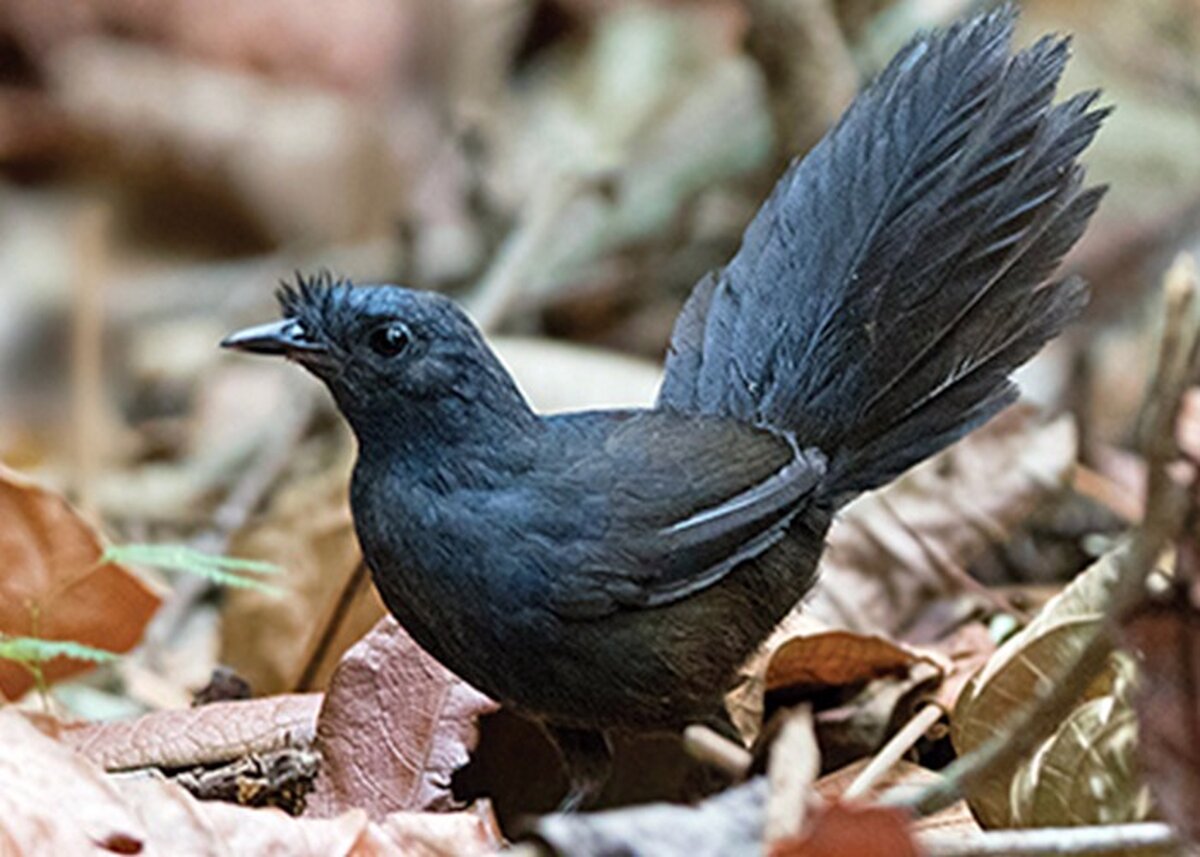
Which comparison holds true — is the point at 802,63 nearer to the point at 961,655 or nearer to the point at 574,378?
the point at 574,378

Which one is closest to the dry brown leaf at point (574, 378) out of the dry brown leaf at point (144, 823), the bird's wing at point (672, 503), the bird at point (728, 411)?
the bird at point (728, 411)

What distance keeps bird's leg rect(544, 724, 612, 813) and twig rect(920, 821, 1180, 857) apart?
1298mm

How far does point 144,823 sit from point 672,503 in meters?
1.13

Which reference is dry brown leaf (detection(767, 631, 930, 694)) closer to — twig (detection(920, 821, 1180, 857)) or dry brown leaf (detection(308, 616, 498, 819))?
dry brown leaf (detection(308, 616, 498, 819))

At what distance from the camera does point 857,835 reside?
2557 millimetres

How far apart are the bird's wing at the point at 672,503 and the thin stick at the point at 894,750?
0.44 metres

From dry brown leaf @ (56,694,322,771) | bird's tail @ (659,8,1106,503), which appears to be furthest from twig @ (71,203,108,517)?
bird's tail @ (659,8,1106,503)

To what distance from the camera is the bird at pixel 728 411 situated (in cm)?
367

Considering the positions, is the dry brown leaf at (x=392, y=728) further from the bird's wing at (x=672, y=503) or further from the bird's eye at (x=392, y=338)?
the bird's eye at (x=392, y=338)

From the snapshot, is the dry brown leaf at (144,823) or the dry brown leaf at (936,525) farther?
the dry brown leaf at (936,525)

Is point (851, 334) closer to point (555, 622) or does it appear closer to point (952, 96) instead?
point (952, 96)

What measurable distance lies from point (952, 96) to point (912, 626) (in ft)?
4.88

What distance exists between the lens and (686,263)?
886 cm

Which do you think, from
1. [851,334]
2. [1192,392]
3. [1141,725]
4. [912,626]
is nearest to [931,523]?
[912,626]
